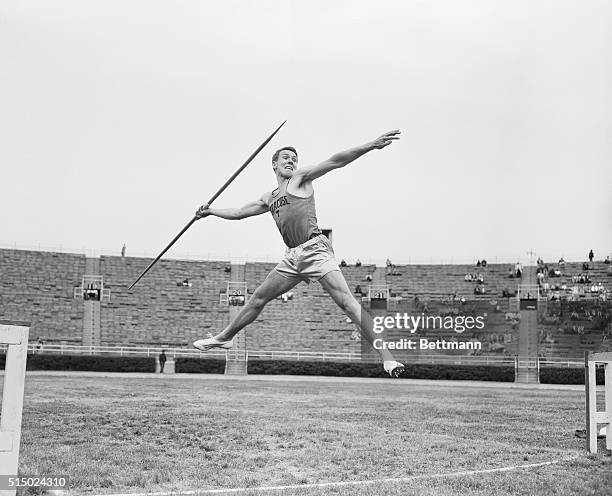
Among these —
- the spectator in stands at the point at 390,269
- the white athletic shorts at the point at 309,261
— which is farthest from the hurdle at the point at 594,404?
the spectator in stands at the point at 390,269

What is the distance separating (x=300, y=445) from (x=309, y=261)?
21.6ft

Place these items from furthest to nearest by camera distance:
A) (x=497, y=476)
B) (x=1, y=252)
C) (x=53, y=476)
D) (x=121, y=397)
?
1. (x=1, y=252)
2. (x=121, y=397)
3. (x=497, y=476)
4. (x=53, y=476)

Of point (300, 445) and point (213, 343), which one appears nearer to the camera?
point (213, 343)

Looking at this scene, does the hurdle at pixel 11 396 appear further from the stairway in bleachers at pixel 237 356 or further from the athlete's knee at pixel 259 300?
the stairway in bleachers at pixel 237 356

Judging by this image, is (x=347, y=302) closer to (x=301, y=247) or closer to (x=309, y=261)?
(x=309, y=261)

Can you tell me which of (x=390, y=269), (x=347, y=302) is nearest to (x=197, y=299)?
(x=390, y=269)

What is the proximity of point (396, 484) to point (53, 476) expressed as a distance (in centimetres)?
360

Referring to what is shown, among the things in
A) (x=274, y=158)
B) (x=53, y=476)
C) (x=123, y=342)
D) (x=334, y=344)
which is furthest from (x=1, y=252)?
(x=274, y=158)

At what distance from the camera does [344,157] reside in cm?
566

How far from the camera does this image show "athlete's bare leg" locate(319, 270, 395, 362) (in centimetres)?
569

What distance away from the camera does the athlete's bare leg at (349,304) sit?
569 cm

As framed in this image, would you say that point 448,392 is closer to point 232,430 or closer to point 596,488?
point 232,430

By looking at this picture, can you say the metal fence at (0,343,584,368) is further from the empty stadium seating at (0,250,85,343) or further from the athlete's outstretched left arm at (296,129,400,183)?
the athlete's outstretched left arm at (296,129,400,183)

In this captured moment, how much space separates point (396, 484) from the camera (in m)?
8.82
